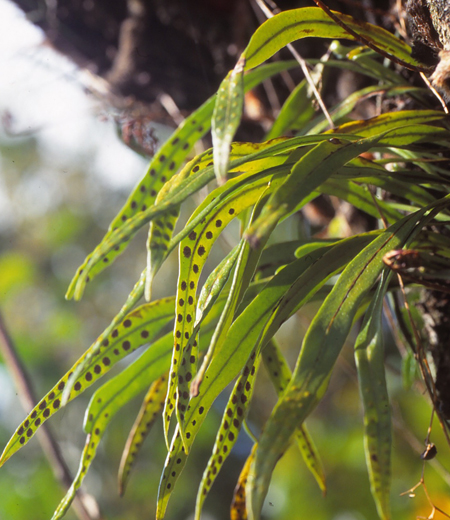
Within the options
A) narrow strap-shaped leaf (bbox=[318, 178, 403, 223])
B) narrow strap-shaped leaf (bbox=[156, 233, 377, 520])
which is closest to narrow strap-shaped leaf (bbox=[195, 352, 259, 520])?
narrow strap-shaped leaf (bbox=[156, 233, 377, 520])

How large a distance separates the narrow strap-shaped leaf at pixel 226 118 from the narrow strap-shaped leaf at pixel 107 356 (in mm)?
219

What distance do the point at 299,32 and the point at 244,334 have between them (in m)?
0.31

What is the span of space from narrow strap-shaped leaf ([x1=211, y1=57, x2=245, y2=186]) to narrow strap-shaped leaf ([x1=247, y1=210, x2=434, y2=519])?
0.16 meters

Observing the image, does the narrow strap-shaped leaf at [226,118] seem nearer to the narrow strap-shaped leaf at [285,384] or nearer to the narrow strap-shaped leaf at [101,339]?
the narrow strap-shaped leaf at [101,339]

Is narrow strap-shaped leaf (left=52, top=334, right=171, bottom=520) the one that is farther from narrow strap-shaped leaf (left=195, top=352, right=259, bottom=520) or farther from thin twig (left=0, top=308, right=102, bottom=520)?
thin twig (left=0, top=308, right=102, bottom=520)

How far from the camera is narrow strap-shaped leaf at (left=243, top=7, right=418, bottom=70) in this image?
45cm

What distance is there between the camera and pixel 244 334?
1.50 ft

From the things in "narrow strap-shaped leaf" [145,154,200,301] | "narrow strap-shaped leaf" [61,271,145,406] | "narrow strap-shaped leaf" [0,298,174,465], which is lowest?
"narrow strap-shaped leaf" [0,298,174,465]

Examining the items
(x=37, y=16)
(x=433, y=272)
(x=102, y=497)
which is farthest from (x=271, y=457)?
(x=102, y=497)

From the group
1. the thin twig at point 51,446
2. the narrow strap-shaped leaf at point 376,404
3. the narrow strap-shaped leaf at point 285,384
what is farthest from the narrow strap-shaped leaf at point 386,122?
the thin twig at point 51,446

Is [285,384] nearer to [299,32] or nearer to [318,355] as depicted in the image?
[318,355]

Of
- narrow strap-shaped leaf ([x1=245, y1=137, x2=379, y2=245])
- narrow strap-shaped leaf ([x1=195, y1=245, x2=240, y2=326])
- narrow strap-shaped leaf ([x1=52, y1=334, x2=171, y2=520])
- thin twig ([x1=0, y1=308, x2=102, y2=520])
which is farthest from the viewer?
thin twig ([x1=0, y1=308, x2=102, y2=520])

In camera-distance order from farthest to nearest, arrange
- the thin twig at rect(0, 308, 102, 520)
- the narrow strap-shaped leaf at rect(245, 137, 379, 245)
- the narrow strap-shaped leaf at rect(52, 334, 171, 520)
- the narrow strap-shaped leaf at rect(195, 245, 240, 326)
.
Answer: the thin twig at rect(0, 308, 102, 520) < the narrow strap-shaped leaf at rect(52, 334, 171, 520) < the narrow strap-shaped leaf at rect(195, 245, 240, 326) < the narrow strap-shaped leaf at rect(245, 137, 379, 245)

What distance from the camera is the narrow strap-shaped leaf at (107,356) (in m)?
0.45
